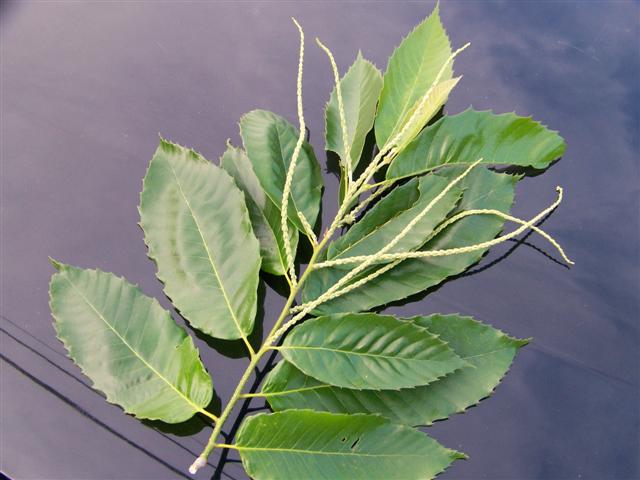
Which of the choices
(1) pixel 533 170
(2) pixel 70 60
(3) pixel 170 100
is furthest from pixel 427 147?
(2) pixel 70 60

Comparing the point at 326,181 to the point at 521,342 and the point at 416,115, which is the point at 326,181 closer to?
the point at 416,115

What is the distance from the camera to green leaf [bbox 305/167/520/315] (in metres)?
0.56

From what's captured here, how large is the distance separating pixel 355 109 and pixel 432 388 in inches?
10.4

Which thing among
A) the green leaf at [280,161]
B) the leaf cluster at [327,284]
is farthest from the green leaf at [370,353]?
the green leaf at [280,161]

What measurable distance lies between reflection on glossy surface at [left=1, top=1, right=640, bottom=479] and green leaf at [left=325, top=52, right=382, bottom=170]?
1.7 inches

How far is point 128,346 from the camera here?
527 millimetres

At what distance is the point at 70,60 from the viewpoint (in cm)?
70

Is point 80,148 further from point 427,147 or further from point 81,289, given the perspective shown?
point 427,147

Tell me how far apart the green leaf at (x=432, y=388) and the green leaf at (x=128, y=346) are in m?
0.06

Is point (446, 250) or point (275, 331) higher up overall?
point (446, 250)

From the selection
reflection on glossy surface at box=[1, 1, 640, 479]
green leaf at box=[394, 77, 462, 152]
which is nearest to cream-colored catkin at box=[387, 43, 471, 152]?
green leaf at box=[394, 77, 462, 152]

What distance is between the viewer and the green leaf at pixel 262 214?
1.90 feet

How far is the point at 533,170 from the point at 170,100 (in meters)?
0.37

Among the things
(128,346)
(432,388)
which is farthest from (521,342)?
(128,346)
